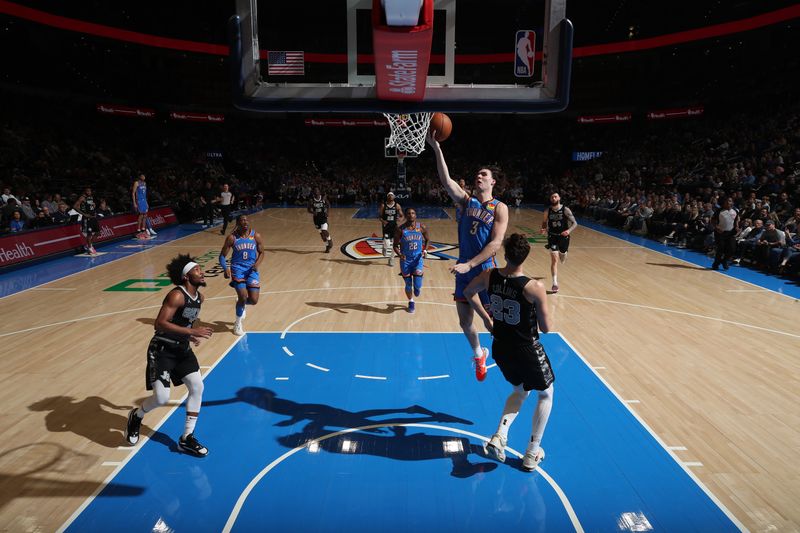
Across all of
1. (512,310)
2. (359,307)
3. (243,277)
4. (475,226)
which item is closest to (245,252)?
(243,277)

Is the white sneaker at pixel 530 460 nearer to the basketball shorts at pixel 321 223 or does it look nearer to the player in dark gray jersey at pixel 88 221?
the basketball shorts at pixel 321 223

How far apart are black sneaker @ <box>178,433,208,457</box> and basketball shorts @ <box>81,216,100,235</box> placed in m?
11.8

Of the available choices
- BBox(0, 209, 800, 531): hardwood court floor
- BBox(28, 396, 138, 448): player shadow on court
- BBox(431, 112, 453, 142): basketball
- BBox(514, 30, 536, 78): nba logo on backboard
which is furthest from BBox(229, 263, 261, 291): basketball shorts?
BBox(514, 30, 536, 78): nba logo on backboard

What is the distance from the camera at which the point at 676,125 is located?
31.5m

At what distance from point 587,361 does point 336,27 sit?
2904 cm

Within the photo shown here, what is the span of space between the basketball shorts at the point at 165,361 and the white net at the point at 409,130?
13.6 feet

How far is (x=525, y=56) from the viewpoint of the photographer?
5.26 meters

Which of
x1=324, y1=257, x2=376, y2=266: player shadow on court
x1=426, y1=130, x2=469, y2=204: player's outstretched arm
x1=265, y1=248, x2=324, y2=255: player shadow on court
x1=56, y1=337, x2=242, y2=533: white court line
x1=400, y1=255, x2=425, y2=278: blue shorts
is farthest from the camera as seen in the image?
x1=265, y1=248, x2=324, y2=255: player shadow on court

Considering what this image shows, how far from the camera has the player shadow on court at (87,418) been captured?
4.88 m

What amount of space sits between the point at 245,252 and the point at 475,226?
3.92 meters

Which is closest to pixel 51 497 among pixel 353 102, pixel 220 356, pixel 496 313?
pixel 220 356

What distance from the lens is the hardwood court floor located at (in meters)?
4.29

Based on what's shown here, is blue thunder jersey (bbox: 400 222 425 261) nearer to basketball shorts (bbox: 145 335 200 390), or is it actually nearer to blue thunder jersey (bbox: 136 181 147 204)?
basketball shorts (bbox: 145 335 200 390)

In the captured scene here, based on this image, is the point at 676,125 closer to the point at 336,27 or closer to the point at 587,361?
the point at 336,27
